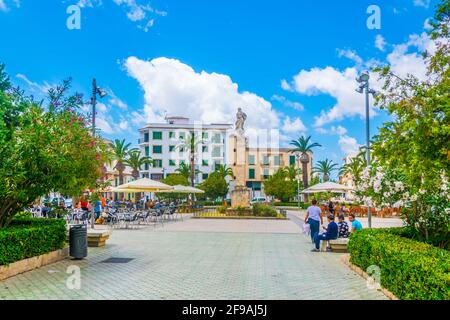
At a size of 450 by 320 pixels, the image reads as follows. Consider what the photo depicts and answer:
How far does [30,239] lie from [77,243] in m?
1.65

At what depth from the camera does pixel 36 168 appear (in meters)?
10.1

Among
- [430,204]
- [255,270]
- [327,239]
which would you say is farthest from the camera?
[327,239]

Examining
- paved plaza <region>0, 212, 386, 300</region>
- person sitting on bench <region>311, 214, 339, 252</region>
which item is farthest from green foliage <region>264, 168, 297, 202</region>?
person sitting on bench <region>311, 214, 339, 252</region>

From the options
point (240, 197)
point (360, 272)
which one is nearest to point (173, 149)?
point (240, 197)

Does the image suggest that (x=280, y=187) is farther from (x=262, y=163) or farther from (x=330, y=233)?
(x=330, y=233)

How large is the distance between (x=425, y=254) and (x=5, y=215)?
406 inches

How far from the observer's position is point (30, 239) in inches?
401

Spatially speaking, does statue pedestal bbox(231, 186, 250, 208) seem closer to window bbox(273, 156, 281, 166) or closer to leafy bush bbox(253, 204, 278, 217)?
leafy bush bbox(253, 204, 278, 217)

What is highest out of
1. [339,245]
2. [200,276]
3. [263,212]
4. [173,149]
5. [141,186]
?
[173,149]

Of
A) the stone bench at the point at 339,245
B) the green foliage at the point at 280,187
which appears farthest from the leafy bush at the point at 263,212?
the green foliage at the point at 280,187
